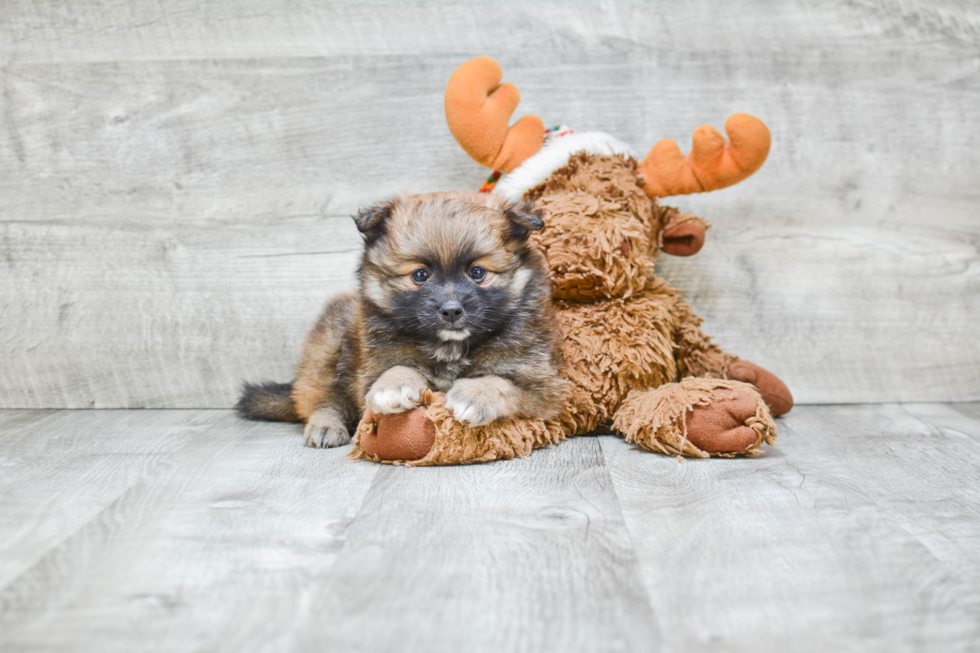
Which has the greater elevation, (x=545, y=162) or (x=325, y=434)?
(x=545, y=162)

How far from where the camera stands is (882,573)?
4.34 ft

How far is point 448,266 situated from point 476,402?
1.26 ft

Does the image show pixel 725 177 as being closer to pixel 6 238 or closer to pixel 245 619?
pixel 245 619

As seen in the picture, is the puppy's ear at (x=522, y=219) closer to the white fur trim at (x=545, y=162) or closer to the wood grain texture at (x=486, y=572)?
the white fur trim at (x=545, y=162)

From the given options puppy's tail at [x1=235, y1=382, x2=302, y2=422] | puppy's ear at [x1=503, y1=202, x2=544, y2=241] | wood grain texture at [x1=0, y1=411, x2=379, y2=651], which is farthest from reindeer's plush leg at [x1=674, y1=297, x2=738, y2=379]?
puppy's tail at [x1=235, y1=382, x2=302, y2=422]

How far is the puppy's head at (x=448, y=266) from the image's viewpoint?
1943mm

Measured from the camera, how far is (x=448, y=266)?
1.97 m

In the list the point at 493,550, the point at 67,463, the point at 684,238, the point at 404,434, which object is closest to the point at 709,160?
the point at 684,238

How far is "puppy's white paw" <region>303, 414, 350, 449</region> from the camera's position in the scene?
7.24ft

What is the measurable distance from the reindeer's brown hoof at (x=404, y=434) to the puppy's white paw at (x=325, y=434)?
30cm

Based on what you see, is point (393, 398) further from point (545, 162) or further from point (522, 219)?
point (545, 162)

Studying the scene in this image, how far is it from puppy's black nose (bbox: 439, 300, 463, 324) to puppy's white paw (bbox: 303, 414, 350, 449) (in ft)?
2.02

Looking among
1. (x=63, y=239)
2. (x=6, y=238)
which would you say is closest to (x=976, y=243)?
(x=63, y=239)

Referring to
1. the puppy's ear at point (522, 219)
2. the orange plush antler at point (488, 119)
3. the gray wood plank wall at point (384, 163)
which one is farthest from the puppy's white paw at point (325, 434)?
the orange plush antler at point (488, 119)
